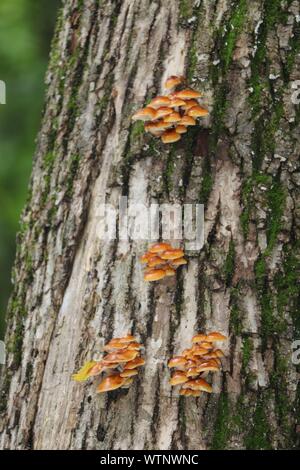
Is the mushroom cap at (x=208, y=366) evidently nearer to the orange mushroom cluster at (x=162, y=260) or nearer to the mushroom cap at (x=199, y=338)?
the mushroom cap at (x=199, y=338)

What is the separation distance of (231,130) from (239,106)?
0.40 feet

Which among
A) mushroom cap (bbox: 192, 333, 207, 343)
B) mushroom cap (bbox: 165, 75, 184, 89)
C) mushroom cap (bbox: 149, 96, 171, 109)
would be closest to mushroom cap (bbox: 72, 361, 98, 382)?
mushroom cap (bbox: 192, 333, 207, 343)

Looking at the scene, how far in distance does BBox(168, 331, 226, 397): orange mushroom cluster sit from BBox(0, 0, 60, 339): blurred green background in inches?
214

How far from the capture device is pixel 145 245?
314cm

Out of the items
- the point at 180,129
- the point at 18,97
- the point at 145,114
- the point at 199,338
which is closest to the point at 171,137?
the point at 180,129

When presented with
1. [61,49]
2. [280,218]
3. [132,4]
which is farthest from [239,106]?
[61,49]

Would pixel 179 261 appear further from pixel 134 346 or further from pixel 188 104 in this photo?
pixel 188 104

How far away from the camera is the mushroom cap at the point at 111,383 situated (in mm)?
2934

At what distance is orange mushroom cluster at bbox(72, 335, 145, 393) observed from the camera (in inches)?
115

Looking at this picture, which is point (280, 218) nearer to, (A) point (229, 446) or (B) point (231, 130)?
(B) point (231, 130)

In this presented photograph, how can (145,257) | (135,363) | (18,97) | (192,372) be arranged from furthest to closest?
(18,97) < (145,257) < (135,363) < (192,372)

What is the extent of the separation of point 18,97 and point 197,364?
586 centimetres

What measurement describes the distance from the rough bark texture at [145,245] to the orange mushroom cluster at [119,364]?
0.07 meters

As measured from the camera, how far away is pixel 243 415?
2916mm
